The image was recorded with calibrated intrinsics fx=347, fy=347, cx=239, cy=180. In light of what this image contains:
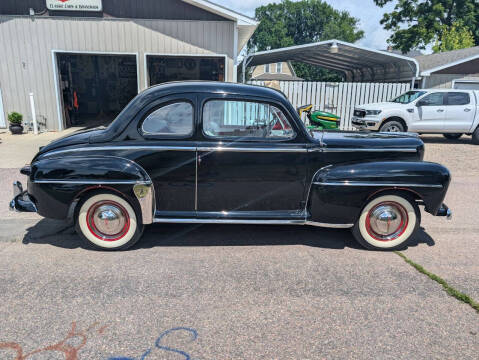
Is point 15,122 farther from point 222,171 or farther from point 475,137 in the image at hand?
point 475,137

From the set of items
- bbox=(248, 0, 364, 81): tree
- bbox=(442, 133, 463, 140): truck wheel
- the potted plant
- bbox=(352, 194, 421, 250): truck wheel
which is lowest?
bbox=(352, 194, 421, 250): truck wheel

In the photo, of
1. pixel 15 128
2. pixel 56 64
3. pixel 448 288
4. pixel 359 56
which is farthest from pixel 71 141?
pixel 359 56

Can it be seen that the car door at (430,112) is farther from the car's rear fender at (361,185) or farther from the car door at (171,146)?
the car door at (171,146)

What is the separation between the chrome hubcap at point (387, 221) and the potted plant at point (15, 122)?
41.6 ft

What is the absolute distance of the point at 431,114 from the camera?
11.9m

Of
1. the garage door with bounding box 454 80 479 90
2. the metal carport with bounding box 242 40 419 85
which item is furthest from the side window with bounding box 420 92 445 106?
the garage door with bounding box 454 80 479 90

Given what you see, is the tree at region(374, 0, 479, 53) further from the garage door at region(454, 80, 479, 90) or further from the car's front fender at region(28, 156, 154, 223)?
the car's front fender at region(28, 156, 154, 223)

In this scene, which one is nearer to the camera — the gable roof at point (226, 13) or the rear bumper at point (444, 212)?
the rear bumper at point (444, 212)

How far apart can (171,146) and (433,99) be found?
11.3 meters

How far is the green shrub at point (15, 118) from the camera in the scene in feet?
39.9

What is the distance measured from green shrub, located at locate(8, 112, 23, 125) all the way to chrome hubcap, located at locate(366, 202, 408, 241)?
12.7 meters

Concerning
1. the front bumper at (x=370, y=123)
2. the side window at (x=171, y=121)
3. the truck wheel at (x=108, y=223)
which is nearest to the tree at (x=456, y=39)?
the front bumper at (x=370, y=123)

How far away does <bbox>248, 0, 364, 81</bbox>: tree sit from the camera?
7330 cm

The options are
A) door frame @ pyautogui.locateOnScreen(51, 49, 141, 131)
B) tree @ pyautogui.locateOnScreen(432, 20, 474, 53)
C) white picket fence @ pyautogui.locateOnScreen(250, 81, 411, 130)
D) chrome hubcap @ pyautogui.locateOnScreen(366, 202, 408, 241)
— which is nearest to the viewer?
chrome hubcap @ pyautogui.locateOnScreen(366, 202, 408, 241)
